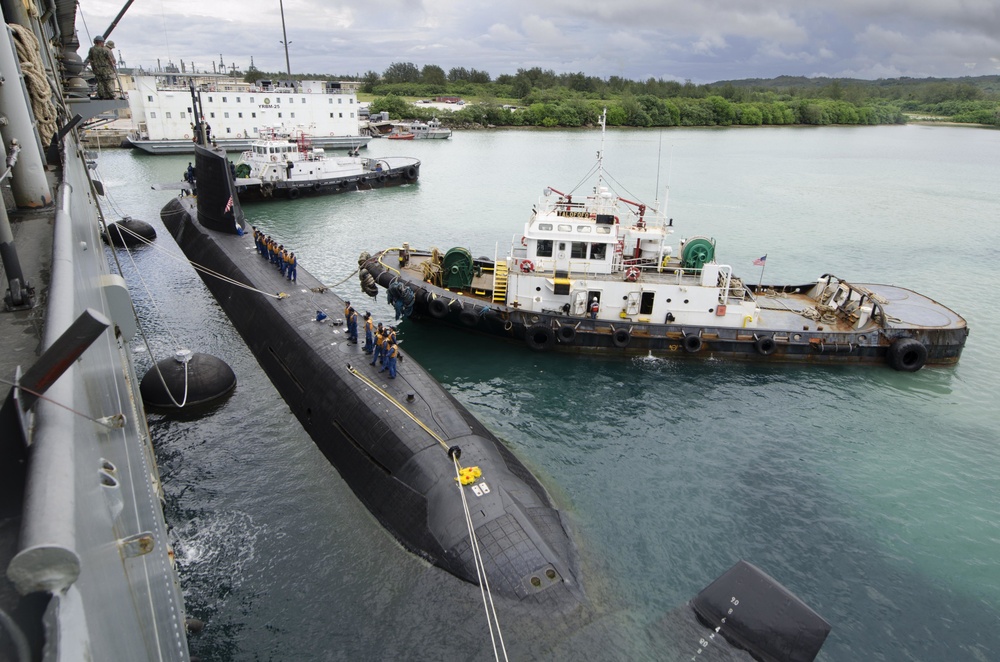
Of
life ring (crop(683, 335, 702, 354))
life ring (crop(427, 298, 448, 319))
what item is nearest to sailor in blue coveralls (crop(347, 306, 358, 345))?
life ring (crop(427, 298, 448, 319))

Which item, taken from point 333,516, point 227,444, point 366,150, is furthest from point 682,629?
point 366,150

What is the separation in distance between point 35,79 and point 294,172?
38604 millimetres

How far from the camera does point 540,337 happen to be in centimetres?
2238

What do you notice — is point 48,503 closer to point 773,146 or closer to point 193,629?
point 193,629

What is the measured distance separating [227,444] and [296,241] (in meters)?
24.2

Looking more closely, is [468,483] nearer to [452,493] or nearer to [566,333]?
[452,493]

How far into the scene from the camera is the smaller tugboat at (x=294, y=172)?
48.6m

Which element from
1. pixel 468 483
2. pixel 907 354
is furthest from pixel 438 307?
pixel 907 354

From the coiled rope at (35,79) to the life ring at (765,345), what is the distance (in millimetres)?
21389

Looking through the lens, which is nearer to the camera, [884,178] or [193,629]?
[193,629]

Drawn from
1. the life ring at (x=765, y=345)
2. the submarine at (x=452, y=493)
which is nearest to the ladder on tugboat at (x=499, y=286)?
the submarine at (x=452, y=493)

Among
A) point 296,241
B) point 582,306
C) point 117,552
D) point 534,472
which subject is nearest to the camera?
point 117,552

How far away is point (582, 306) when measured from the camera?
22578 millimetres

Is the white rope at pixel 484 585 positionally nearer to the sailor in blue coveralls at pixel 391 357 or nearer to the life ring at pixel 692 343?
the sailor in blue coveralls at pixel 391 357
